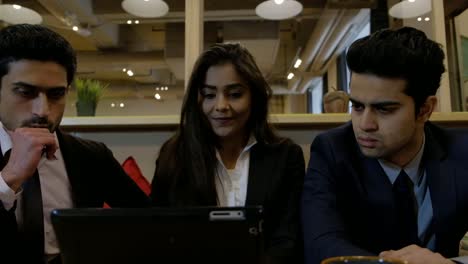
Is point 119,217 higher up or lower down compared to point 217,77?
lower down

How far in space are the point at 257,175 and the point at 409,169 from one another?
18.6 inches

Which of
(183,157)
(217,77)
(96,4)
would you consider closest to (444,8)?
(217,77)

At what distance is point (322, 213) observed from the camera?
1.11 metres

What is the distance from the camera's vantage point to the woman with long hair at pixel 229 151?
1.36m

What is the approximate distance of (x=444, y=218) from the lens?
3.64ft

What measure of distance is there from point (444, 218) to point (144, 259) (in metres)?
0.84

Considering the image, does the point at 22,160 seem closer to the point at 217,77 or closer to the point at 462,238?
the point at 217,77

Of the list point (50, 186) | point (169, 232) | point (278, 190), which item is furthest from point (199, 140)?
point (169, 232)

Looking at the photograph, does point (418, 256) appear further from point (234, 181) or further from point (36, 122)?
point (36, 122)

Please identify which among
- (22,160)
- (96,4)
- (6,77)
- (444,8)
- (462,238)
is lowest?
(462,238)

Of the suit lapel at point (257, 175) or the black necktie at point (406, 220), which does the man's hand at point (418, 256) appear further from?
the suit lapel at point (257, 175)

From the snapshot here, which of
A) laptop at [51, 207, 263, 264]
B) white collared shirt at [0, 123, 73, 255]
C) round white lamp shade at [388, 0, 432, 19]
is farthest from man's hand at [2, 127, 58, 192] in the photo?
round white lamp shade at [388, 0, 432, 19]

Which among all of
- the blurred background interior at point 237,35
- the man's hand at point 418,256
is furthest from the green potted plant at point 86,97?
the man's hand at point 418,256

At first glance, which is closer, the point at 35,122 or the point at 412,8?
the point at 35,122
